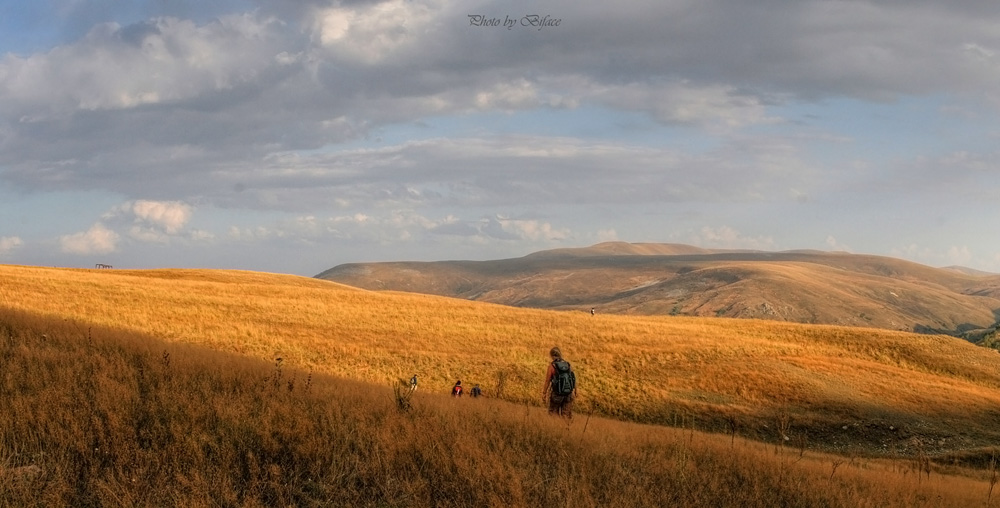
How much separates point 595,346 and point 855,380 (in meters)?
14.7

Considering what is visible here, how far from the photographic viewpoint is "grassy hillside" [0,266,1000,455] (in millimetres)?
29719

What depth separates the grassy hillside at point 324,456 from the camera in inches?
305

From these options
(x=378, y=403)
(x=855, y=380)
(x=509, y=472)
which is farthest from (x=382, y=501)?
(x=855, y=380)

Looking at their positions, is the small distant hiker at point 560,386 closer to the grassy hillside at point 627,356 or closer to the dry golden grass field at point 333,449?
the dry golden grass field at point 333,449

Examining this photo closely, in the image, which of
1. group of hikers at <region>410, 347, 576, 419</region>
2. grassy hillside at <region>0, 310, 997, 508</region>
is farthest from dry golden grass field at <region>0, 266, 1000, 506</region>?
group of hikers at <region>410, 347, 576, 419</region>

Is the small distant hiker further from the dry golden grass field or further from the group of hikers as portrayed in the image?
the dry golden grass field

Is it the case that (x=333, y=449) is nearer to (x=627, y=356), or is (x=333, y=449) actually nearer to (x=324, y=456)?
(x=324, y=456)

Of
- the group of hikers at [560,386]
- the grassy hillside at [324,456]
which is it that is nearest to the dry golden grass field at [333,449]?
the grassy hillside at [324,456]

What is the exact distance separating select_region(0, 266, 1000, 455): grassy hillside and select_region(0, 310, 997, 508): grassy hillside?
11.7m

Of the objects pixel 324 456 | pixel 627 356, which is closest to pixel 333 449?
pixel 324 456

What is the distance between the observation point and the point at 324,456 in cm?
860

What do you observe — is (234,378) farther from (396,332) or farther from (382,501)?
(396,332)

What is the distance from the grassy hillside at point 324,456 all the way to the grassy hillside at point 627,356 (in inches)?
461

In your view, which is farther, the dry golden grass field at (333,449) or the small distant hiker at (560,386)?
the small distant hiker at (560,386)
